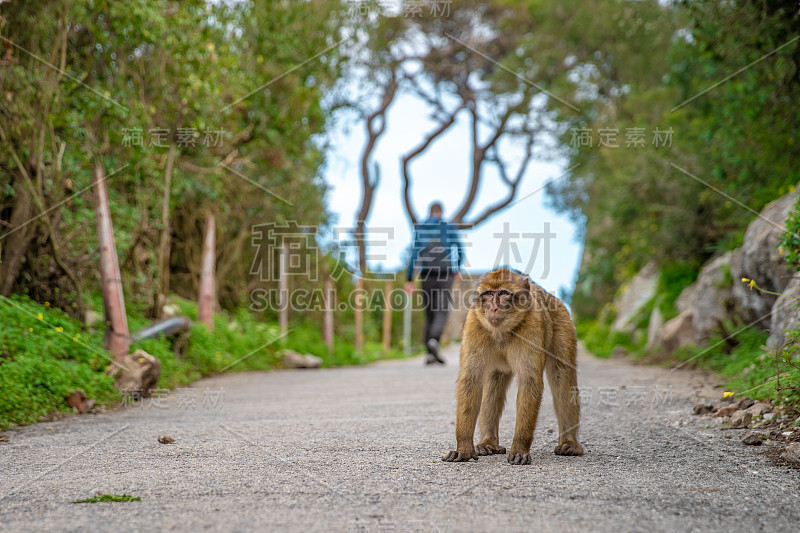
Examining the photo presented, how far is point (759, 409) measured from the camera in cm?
526

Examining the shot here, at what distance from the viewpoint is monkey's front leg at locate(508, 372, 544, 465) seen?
4.19 meters

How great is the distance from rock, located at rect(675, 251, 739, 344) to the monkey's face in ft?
17.8

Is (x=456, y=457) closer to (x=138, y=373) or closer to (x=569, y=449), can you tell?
(x=569, y=449)

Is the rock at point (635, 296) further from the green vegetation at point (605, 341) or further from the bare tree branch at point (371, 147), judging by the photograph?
the bare tree branch at point (371, 147)

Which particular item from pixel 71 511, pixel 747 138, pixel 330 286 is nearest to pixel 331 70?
pixel 330 286

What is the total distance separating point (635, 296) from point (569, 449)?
12613 millimetres

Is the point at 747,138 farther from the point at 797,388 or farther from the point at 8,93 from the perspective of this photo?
the point at 8,93

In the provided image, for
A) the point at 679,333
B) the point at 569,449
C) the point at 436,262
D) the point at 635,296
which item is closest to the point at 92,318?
the point at 436,262

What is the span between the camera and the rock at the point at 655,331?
12.1m

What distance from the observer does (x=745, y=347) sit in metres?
8.29

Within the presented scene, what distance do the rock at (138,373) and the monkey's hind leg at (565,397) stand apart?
14.1 feet

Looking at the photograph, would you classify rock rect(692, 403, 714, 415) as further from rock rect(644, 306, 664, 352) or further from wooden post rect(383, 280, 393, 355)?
wooden post rect(383, 280, 393, 355)

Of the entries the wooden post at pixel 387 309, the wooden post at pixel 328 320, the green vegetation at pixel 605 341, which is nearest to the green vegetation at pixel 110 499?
the green vegetation at pixel 605 341

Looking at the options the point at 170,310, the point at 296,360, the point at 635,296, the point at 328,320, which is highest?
the point at 635,296
